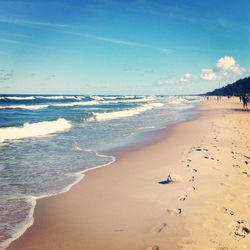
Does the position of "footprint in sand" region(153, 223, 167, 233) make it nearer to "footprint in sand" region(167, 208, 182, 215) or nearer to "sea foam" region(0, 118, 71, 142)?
"footprint in sand" region(167, 208, 182, 215)

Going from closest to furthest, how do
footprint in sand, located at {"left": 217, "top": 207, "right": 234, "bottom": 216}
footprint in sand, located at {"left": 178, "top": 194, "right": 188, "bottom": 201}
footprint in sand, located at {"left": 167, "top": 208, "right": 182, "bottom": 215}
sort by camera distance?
footprint in sand, located at {"left": 217, "top": 207, "right": 234, "bottom": 216} → footprint in sand, located at {"left": 167, "top": 208, "right": 182, "bottom": 215} → footprint in sand, located at {"left": 178, "top": 194, "right": 188, "bottom": 201}

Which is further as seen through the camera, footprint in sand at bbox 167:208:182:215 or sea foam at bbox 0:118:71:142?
sea foam at bbox 0:118:71:142

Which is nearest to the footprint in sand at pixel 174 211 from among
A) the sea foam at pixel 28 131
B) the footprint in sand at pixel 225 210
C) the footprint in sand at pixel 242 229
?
the footprint in sand at pixel 225 210

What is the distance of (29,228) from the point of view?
642cm

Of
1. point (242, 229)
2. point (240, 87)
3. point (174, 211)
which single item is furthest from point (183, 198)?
point (240, 87)

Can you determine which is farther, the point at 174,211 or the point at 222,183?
the point at 222,183

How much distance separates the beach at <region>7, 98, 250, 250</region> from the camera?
5.57 m

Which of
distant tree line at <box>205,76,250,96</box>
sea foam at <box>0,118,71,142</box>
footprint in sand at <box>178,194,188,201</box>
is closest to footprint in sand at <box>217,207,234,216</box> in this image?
footprint in sand at <box>178,194,188,201</box>

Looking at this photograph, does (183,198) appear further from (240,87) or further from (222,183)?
(240,87)

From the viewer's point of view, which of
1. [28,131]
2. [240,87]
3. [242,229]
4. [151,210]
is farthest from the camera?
[240,87]

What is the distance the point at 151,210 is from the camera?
6996mm

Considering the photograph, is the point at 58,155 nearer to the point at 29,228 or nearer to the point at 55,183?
the point at 55,183

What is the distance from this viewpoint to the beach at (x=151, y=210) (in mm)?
5566

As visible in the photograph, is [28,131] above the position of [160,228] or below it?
above
